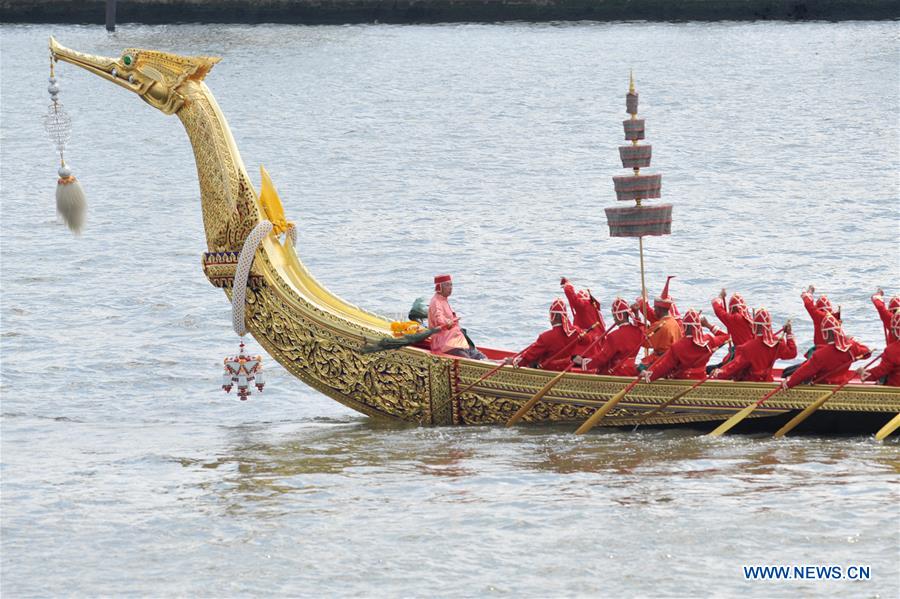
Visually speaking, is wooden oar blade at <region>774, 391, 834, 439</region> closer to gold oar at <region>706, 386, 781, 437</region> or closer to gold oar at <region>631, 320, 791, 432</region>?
gold oar at <region>706, 386, 781, 437</region>

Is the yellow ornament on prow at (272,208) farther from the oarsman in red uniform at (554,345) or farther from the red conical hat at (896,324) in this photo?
the red conical hat at (896,324)

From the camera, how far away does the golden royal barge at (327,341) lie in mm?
14938

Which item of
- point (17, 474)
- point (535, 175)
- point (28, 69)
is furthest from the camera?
point (28, 69)

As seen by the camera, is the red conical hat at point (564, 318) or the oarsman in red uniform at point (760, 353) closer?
the oarsman in red uniform at point (760, 353)

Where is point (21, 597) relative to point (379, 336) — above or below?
below

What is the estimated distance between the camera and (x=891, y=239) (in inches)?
1129

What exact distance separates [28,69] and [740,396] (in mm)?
45035

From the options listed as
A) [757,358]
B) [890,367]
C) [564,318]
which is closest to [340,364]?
[564,318]

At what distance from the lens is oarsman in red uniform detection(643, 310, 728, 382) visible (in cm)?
1436

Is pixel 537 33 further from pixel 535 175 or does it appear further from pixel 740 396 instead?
pixel 740 396

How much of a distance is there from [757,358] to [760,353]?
0.06 meters

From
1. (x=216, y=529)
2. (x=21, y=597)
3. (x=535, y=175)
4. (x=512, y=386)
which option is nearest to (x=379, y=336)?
(x=512, y=386)

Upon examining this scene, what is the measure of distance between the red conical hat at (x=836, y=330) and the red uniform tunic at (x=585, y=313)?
7.34ft

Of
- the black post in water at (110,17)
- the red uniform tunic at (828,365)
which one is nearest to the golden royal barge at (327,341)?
the red uniform tunic at (828,365)
